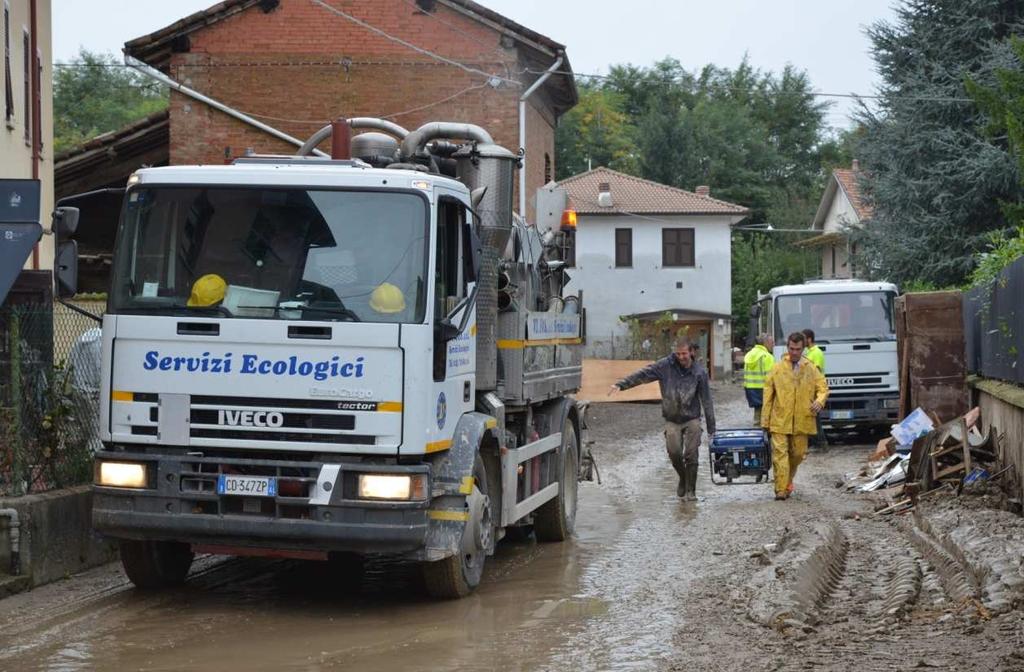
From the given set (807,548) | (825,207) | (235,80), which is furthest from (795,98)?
(807,548)

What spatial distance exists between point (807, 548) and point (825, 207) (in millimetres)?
63977

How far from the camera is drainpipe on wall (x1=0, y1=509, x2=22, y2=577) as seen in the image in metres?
9.77

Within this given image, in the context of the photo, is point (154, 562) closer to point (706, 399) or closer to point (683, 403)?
point (683, 403)

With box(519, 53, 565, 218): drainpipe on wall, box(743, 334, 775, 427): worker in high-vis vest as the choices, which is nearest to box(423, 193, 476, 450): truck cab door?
box(743, 334, 775, 427): worker in high-vis vest

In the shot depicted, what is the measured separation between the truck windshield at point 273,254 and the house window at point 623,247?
50.8 metres

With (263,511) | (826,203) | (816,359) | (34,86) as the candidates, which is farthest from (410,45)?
(826,203)

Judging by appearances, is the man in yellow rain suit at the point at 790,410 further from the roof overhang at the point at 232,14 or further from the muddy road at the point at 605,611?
the roof overhang at the point at 232,14

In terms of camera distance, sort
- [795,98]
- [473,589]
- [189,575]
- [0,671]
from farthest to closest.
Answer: [795,98] → [189,575] → [473,589] → [0,671]

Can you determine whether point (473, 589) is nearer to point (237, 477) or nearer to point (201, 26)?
point (237, 477)

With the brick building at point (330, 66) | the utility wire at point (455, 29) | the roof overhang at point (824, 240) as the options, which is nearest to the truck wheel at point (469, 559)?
the brick building at point (330, 66)

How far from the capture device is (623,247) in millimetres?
59875

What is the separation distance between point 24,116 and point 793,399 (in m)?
13.4

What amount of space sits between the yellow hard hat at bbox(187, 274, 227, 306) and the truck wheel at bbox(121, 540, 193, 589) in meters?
1.72

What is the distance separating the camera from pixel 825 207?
73250 mm
